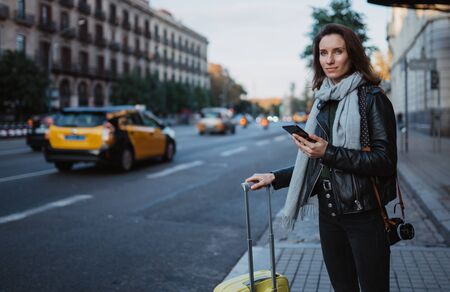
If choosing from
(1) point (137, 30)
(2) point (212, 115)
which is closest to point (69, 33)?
(1) point (137, 30)

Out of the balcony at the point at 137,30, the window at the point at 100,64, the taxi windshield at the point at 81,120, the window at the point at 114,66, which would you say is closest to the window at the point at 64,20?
the window at the point at 100,64

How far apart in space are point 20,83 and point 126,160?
74.4 ft

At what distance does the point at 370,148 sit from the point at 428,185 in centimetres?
696

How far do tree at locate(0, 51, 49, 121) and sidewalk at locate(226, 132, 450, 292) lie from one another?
29.0 m

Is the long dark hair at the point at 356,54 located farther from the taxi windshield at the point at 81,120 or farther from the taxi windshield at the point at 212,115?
Answer: the taxi windshield at the point at 212,115

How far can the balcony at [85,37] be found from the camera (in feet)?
161

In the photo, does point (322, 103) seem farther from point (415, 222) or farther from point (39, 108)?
point (39, 108)

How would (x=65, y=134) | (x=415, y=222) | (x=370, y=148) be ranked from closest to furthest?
(x=370, y=148) → (x=415, y=222) → (x=65, y=134)

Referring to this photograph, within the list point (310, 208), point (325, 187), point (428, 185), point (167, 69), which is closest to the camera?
point (325, 187)

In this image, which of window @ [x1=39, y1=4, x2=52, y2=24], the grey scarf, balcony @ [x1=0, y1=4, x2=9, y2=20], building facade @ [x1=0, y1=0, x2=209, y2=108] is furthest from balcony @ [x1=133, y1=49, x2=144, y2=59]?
the grey scarf

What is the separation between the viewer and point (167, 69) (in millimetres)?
70938

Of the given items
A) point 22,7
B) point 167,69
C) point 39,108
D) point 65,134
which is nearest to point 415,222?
point 65,134

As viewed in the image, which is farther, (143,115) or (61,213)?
(143,115)

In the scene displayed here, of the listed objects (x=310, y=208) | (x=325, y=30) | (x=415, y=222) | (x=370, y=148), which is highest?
(x=325, y=30)
